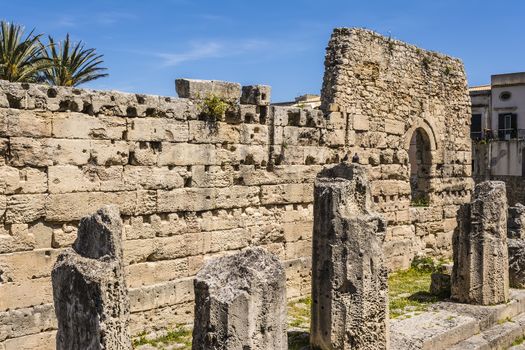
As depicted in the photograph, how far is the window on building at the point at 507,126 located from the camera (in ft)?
116

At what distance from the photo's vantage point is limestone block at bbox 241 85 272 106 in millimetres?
10945

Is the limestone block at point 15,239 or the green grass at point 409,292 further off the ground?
the limestone block at point 15,239

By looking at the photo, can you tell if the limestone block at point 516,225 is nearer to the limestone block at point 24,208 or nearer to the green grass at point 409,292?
the green grass at point 409,292

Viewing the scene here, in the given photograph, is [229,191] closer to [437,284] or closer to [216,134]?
[216,134]

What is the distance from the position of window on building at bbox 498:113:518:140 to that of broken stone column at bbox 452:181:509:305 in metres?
27.1

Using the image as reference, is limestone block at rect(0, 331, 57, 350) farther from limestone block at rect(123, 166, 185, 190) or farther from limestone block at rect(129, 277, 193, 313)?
limestone block at rect(123, 166, 185, 190)

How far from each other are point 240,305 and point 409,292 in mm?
7321

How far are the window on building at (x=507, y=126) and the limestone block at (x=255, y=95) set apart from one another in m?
27.7

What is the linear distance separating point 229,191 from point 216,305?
18.3ft

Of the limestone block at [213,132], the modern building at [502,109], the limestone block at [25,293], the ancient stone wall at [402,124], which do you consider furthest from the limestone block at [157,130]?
the modern building at [502,109]

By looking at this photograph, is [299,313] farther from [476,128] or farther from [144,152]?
[476,128]

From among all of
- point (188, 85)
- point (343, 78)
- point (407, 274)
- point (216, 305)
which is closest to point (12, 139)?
point (188, 85)

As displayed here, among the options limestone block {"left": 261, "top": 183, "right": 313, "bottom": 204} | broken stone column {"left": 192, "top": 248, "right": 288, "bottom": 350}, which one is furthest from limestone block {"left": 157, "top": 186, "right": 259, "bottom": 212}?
broken stone column {"left": 192, "top": 248, "right": 288, "bottom": 350}

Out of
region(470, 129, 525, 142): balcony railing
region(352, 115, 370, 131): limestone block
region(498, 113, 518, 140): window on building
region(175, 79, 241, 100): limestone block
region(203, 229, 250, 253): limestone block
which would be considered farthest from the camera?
region(498, 113, 518, 140): window on building
